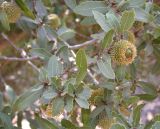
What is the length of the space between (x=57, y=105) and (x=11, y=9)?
1.27 ft

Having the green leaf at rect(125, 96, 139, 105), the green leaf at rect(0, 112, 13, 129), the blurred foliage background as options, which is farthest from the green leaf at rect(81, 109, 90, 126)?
the green leaf at rect(0, 112, 13, 129)

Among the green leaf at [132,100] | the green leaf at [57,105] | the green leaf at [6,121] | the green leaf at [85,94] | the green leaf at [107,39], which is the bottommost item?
the green leaf at [6,121]

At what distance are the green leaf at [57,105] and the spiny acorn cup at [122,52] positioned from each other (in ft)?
0.58

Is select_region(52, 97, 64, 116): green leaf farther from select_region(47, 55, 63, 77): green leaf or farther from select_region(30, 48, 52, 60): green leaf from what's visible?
select_region(30, 48, 52, 60): green leaf

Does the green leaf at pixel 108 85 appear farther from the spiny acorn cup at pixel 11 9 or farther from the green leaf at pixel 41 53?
the spiny acorn cup at pixel 11 9

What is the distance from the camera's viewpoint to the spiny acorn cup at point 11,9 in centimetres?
128

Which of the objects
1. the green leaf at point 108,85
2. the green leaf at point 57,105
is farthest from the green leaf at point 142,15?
the green leaf at point 57,105

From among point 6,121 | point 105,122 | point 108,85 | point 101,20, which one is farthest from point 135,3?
point 6,121

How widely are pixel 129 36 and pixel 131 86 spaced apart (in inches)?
8.9

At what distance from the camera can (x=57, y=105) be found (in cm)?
107

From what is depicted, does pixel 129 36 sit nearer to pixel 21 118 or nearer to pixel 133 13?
pixel 133 13

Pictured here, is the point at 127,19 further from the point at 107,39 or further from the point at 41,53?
the point at 41,53

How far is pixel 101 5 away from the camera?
1.16 m

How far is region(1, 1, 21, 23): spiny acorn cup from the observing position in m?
1.28
